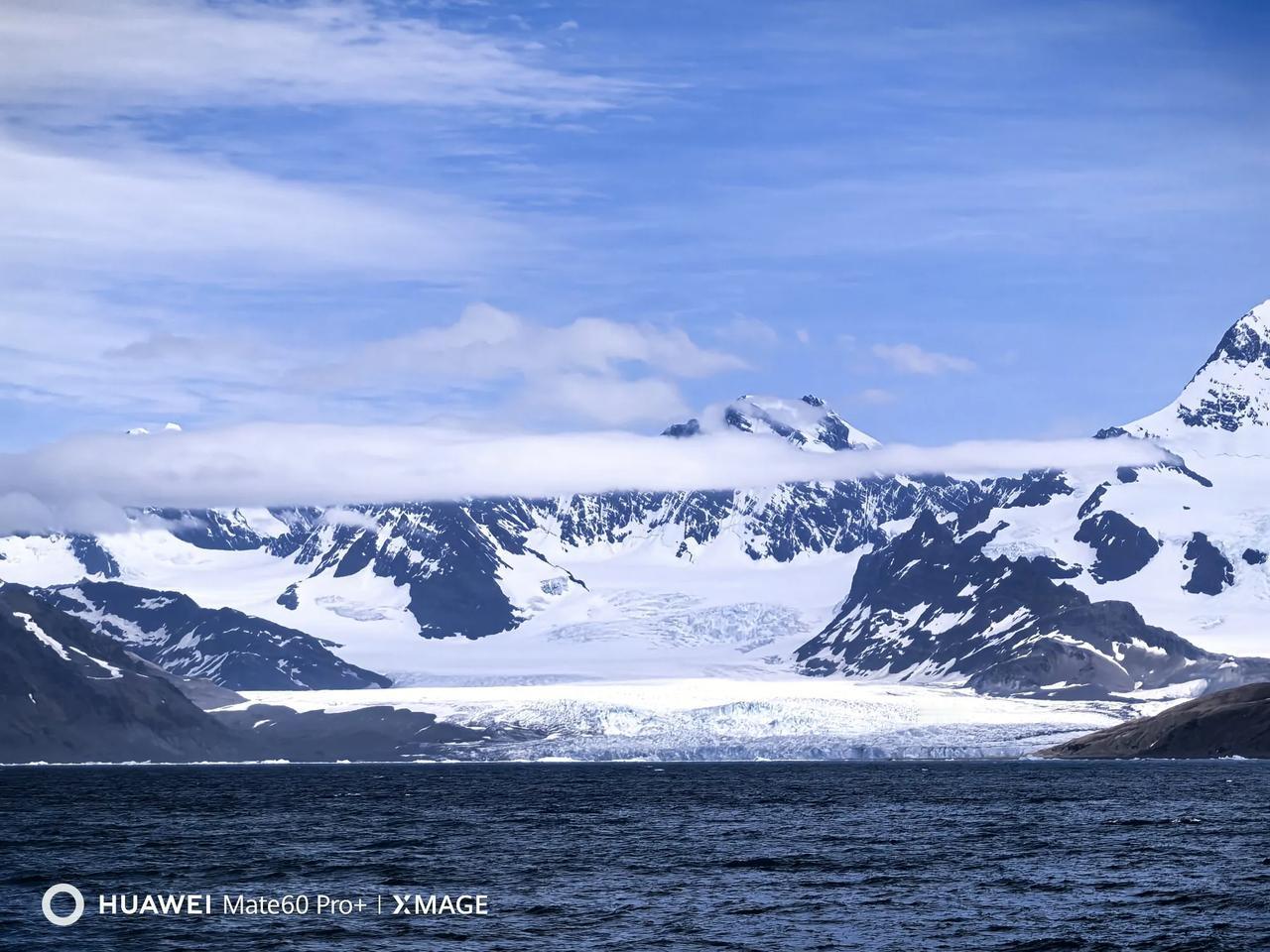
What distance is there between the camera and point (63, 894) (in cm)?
11238

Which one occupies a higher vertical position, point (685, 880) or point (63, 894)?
point (63, 894)

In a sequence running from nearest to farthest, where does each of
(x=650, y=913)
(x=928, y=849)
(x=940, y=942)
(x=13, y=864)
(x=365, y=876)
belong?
(x=940, y=942), (x=650, y=913), (x=365, y=876), (x=13, y=864), (x=928, y=849)

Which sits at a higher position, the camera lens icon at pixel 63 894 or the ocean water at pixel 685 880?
the camera lens icon at pixel 63 894

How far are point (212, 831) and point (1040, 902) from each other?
91251mm

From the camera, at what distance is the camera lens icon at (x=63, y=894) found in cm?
10038

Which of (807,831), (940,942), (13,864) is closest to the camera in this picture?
(940,942)

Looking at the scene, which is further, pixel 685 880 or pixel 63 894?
pixel 685 880

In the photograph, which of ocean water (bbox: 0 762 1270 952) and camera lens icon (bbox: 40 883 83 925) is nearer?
ocean water (bbox: 0 762 1270 952)

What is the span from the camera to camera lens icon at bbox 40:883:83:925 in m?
100

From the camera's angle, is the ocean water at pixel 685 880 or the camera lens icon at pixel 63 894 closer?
the ocean water at pixel 685 880

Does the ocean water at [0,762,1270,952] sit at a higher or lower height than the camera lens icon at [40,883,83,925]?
lower

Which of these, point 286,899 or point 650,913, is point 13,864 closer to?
point 286,899

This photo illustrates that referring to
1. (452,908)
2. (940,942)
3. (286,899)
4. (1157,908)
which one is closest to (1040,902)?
(1157,908)

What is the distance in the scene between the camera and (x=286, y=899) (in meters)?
110
